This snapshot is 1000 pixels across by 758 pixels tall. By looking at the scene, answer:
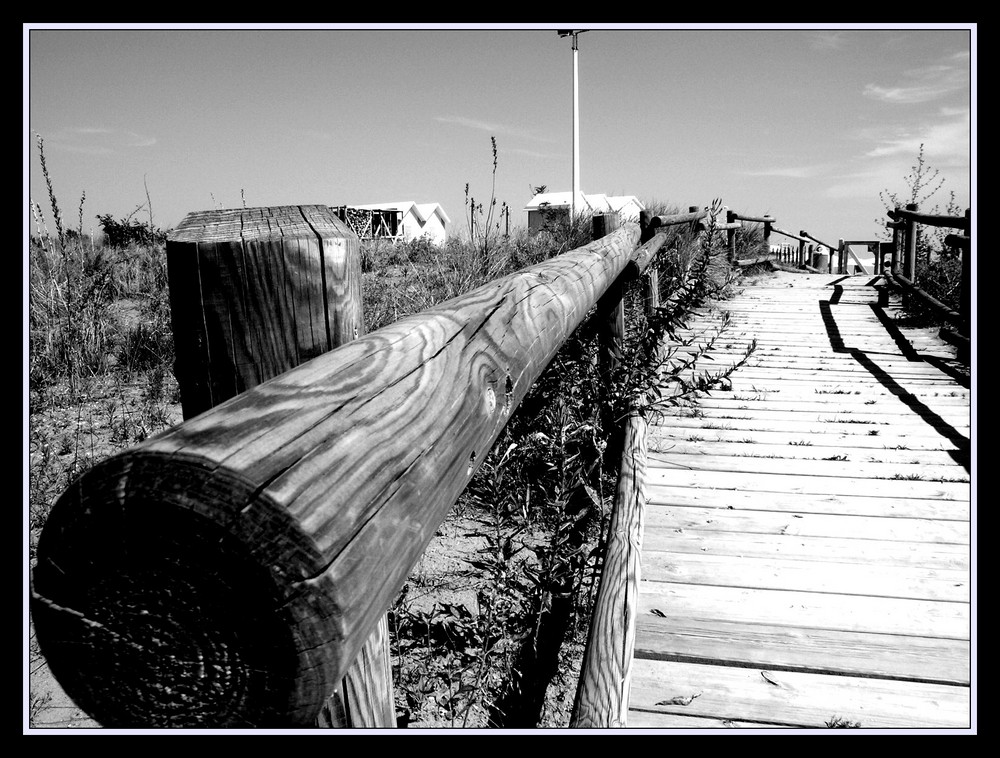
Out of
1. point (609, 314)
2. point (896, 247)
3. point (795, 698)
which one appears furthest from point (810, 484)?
point (896, 247)

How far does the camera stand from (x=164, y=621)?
726mm

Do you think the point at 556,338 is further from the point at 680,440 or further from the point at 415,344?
the point at 680,440

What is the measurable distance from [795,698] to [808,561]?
78 centimetres

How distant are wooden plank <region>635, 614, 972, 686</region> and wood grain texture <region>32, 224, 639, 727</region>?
5.14ft

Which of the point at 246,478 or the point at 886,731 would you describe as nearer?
the point at 246,478

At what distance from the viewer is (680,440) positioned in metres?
3.86

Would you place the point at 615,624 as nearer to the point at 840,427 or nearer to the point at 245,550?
the point at 245,550

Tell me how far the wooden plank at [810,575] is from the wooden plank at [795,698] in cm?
46

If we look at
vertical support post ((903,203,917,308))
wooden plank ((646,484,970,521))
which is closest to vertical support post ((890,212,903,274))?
vertical support post ((903,203,917,308))

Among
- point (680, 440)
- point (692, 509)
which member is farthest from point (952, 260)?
point (692, 509)

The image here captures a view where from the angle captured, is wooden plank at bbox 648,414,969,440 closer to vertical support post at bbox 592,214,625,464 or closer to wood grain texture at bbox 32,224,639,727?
vertical support post at bbox 592,214,625,464

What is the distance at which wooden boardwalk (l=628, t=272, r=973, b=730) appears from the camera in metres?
1.97

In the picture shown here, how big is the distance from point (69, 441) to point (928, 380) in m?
5.57

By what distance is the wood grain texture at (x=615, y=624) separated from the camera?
1.71 metres
